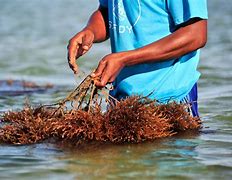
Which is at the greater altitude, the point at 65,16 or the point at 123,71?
the point at 65,16

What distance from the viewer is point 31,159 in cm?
545

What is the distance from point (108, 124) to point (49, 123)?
0.45m

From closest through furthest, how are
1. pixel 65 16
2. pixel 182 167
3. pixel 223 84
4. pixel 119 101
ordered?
1. pixel 182 167
2. pixel 119 101
3. pixel 223 84
4. pixel 65 16

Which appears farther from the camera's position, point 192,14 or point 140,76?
point 140,76

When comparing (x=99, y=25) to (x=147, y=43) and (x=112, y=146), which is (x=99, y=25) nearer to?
(x=147, y=43)

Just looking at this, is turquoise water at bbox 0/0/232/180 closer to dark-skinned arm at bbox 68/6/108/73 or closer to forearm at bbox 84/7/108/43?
dark-skinned arm at bbox 68/6/108/73

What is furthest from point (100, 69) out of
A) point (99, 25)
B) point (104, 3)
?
point (104, 3)

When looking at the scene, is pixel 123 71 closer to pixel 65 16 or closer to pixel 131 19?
pixel 131 19

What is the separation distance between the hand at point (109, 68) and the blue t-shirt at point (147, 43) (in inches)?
15.6

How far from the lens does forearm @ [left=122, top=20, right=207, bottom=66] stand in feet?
17.7

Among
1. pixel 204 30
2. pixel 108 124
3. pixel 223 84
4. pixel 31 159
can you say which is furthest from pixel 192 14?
pixel 223 84

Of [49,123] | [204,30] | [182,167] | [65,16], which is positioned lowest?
[182,167]

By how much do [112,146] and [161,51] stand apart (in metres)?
0.74

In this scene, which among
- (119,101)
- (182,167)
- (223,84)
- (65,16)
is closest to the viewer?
(182,167)
